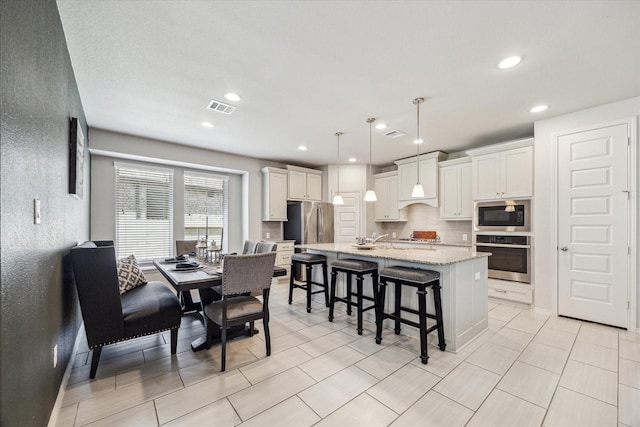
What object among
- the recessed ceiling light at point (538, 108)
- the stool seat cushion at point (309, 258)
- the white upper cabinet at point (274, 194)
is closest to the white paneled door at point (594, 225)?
the recessed ceiling light at point (538, 108)

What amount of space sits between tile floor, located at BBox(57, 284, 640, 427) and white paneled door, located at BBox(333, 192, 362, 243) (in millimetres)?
3205

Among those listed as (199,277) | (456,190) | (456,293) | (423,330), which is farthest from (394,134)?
(199,277)

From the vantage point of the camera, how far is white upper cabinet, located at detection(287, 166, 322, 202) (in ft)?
19.2

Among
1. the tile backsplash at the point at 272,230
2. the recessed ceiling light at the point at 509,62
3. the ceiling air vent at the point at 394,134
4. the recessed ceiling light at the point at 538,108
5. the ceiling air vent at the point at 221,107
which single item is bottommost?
the tile backsplash at the point at 272,230

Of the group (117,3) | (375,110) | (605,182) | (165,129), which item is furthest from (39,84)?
(605,182)

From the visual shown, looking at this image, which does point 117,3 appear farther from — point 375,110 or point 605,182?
point 605,182

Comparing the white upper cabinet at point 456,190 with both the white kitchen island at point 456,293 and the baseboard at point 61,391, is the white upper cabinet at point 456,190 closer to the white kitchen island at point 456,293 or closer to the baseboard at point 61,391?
the white kitchen island at point 456,293

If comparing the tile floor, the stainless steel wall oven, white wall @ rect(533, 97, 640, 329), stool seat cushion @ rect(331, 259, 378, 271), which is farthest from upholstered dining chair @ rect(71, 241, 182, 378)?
white wall @ rect(533, 97, 640, 329)

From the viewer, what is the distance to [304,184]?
605cm

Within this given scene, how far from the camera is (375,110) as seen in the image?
331cm

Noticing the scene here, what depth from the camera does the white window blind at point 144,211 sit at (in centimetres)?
436

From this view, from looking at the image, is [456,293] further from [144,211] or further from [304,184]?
[144,211]

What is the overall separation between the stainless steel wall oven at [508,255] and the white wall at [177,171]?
4.18 meters

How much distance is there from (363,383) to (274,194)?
4154mm
